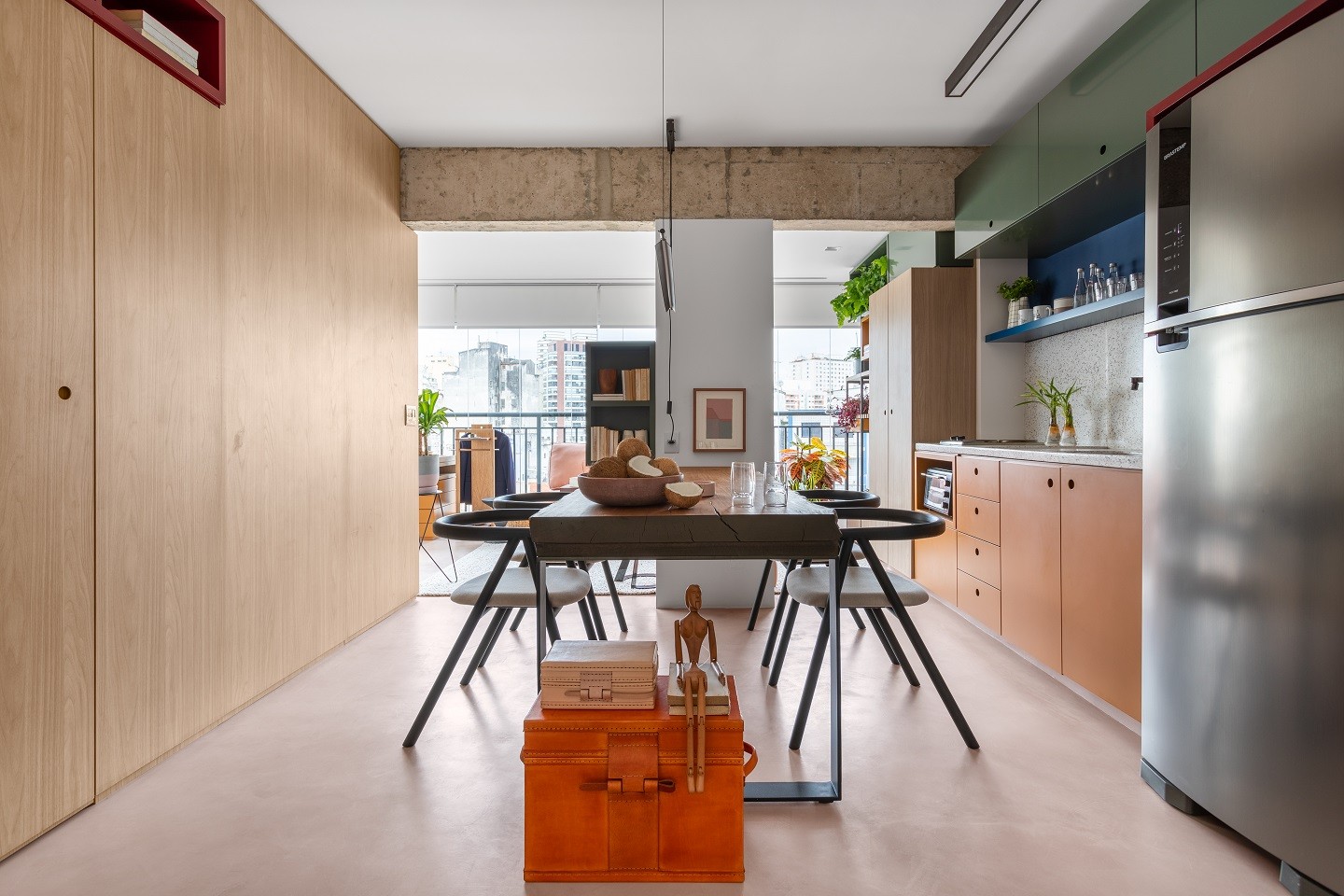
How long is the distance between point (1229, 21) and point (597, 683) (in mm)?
2494

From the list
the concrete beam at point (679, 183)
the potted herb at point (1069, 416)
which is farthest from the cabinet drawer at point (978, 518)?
the concrete beam at point (679, 183)

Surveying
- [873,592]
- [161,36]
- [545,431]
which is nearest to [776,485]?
[873,592]

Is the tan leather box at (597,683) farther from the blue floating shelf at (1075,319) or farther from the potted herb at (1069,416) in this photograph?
the potted herb at (1069,416)

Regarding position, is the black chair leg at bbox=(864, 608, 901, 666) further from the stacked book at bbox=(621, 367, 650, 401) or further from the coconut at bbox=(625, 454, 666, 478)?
the stacked book at bbox=(621, 367, 650, 401)

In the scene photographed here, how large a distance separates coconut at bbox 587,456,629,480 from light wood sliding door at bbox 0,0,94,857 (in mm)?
1297

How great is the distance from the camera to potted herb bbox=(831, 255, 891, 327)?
5679mm

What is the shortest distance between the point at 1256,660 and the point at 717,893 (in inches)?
48.7

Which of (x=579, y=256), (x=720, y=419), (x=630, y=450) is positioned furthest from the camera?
(x=579, y=256)

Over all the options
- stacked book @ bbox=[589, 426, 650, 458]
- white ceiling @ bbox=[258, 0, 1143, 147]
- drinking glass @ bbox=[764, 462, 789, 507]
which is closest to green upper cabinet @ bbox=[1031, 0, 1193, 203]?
white ceiling @ bbox=[258, 0, 1143, 147]

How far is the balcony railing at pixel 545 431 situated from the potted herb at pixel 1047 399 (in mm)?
3547

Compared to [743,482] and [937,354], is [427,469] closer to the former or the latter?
[937,354]

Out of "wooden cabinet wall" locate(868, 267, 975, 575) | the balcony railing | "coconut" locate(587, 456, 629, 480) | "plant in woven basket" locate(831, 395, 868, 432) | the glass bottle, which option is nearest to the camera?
"coconut" locate(587, 456, 629, 480)

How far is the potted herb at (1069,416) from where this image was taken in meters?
3.62

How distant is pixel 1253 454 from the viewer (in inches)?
62.9
